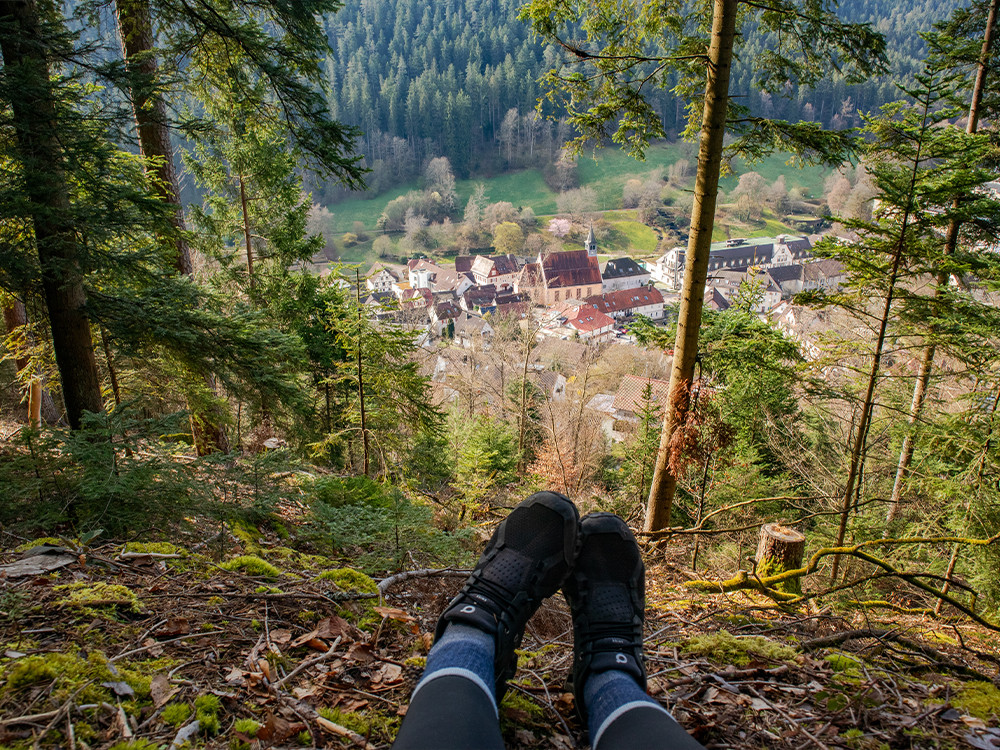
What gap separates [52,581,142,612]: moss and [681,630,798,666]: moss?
228 cm

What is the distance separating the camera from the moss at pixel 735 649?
2244 millimetres

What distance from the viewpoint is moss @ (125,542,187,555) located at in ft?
8.47

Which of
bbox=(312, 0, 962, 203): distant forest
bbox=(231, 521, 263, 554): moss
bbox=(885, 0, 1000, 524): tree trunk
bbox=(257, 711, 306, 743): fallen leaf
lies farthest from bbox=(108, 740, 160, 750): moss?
bbox=(312, 0, 962, 203): distant forest

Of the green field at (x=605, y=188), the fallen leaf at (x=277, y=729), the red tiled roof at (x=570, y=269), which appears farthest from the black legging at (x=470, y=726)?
the green field at (x=605, y=188)

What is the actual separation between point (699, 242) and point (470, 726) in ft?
13.2

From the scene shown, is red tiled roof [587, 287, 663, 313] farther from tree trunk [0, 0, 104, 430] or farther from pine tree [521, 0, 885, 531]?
tree trunk [0, 0, 104, 430]

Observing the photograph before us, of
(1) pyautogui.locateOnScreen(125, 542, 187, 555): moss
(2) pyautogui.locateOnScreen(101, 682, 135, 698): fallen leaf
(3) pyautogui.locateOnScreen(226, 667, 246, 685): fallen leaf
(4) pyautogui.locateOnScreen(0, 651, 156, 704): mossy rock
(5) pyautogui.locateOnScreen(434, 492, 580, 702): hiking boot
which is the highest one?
(4) pyautogui.locateOnScreen(0, 651, 156, 704): mossy rock

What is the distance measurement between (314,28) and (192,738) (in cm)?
495

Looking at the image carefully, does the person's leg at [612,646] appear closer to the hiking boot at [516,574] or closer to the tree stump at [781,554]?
the hiking boot at [516,574]

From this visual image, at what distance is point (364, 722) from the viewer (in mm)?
1611

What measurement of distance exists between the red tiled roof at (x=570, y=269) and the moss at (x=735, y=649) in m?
52.4

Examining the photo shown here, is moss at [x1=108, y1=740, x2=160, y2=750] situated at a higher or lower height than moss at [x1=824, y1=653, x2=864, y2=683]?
higher

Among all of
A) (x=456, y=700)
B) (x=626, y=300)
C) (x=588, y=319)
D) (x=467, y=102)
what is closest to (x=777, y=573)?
(x=456, y=700)

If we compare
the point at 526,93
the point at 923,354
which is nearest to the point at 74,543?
the point at 923,354
